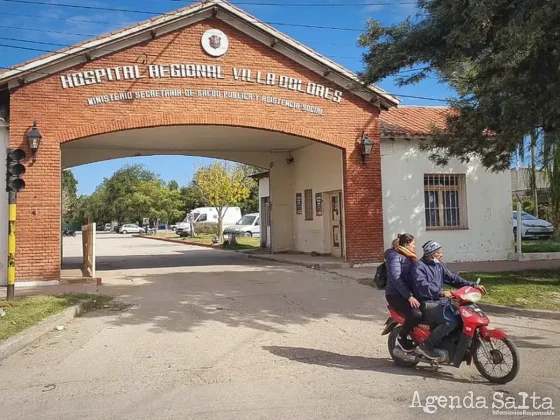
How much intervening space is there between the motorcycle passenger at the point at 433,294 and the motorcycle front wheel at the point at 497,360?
0.36 metres

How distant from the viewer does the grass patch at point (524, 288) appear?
9977 millimetres

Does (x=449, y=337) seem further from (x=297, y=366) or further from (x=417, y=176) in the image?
(x=417, y=176)

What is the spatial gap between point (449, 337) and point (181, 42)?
11.8 m

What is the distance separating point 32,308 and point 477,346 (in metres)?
7.61

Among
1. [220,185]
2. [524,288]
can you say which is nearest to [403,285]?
[524,288]

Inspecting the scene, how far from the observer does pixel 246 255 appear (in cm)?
2353

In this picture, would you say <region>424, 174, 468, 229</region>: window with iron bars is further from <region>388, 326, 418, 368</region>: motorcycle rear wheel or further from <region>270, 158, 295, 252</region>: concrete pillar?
<region>388, 326, 418, 368</region>: motorcycle rear wheel

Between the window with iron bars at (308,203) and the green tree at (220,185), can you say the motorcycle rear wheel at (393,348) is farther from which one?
the green tree at (220,185)

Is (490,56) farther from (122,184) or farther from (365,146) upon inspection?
(122,184)

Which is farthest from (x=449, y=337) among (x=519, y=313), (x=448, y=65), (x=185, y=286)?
(x=185, y=286)

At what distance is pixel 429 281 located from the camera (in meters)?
6.02

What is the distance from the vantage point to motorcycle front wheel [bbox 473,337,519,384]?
5543 mm

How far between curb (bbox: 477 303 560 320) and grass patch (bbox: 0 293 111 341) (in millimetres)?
7305

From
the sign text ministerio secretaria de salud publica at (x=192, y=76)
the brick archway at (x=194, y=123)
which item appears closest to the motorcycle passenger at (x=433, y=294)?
the brick archway at (x=194, y=123)
